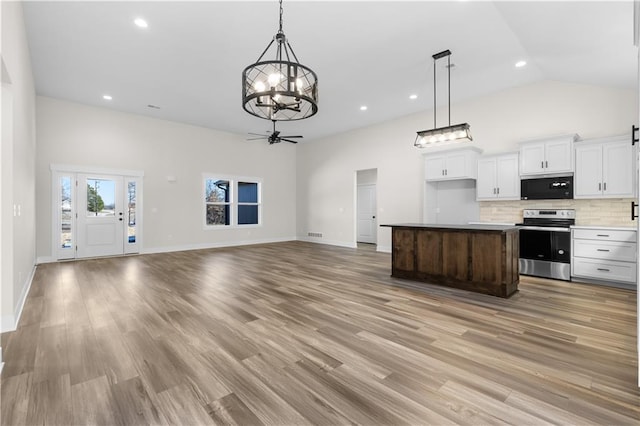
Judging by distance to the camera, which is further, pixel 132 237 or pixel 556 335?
pixel 132 237

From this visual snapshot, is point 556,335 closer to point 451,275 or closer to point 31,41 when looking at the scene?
point 451,275

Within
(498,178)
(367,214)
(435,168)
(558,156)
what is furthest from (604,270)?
(367,214)

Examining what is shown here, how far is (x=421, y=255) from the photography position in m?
4.56

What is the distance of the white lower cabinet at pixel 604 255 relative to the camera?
13.8 feet

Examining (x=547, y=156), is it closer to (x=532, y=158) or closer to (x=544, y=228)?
(x=532, y=158)

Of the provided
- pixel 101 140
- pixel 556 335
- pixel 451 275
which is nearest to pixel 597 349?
pixel 556 335

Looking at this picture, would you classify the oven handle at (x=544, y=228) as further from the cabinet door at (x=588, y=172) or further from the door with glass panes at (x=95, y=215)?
the door with glass panes at (x=95, y=215)

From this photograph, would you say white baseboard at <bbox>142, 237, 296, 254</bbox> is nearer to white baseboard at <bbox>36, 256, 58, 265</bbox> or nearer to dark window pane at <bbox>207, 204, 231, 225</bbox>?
dark window pane at <bbox>207, 204, 231, 225</bbox>

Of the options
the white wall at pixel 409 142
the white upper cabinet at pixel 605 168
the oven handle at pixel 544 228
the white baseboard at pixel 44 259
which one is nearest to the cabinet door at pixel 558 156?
the white upper cabinet at pixel 605 168

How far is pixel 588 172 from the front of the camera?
15.3ft

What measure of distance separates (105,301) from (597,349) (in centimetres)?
511

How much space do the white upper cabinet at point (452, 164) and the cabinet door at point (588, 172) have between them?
63.4 inches

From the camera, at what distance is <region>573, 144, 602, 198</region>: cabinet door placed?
4.59m

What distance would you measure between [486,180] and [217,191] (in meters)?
7.29
